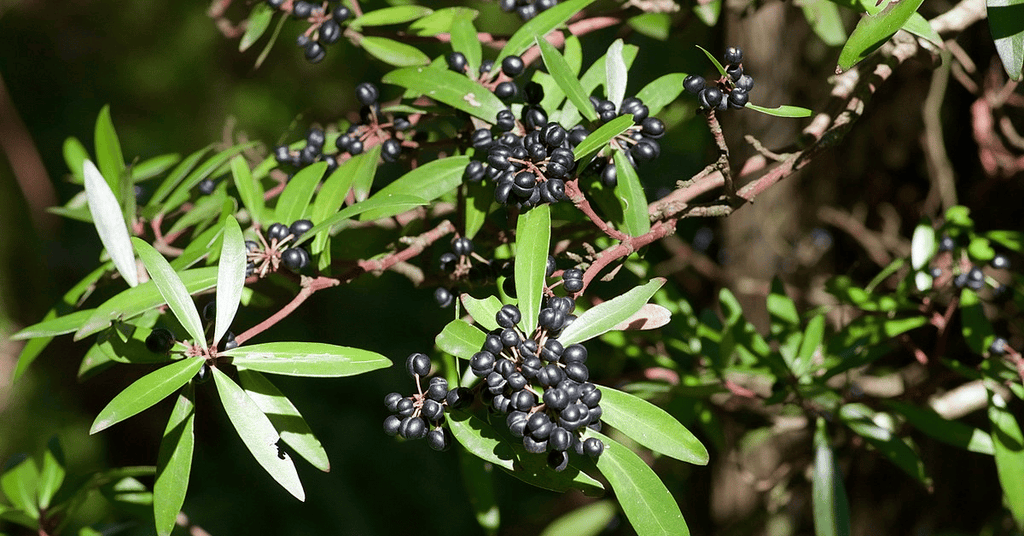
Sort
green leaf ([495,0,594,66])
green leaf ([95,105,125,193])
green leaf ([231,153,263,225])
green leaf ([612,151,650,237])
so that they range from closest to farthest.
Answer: green leaf ([612,151,650,237])
green leaf ([495,0,594,66])
green leaf ([231,153,263,225])
green leaf ([95,105,125,193])

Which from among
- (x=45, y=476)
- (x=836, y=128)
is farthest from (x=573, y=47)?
(x=45, y=476)

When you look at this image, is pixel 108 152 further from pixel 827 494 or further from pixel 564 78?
pixel 827 494

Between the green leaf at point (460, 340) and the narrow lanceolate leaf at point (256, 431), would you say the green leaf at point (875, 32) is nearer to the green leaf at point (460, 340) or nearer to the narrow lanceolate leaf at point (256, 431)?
the green leaf at point (460, 340)

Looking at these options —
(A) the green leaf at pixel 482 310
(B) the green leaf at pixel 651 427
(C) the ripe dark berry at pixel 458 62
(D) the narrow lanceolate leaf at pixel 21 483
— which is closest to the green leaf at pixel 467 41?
(C) the ripe dark berry at pixel 458 62

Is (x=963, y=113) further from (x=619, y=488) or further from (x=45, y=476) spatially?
(x=45, y=476)

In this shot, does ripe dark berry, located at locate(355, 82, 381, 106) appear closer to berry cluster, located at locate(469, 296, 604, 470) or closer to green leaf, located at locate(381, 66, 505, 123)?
green leaf, located at locate(381, 66, 505, 123)

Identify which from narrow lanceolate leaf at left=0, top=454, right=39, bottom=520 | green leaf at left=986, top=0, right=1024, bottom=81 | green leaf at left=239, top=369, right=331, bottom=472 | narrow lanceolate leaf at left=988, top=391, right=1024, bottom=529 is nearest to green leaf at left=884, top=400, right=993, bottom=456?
narrow lanceolate leaf at left=988, top=391, right=1024, bottom=529

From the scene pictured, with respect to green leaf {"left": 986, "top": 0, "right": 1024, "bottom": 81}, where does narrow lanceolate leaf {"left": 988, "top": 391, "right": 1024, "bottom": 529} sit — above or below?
below
